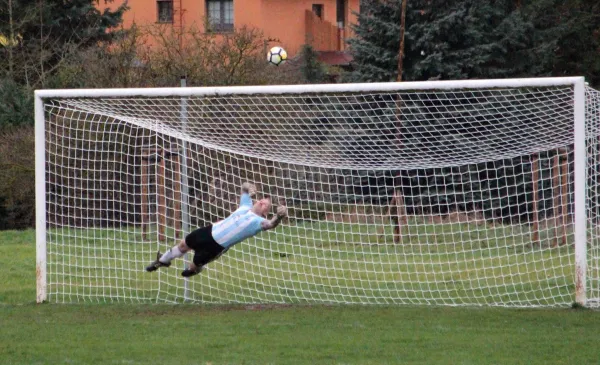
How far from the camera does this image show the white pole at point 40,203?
39.2ft

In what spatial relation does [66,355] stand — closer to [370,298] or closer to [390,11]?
[370,298]

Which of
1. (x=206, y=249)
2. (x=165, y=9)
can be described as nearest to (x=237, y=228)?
(x=206, y=249)

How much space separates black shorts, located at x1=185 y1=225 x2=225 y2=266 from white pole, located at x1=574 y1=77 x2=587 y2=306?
378 centimetres

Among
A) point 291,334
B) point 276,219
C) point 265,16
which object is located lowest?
point 291,334

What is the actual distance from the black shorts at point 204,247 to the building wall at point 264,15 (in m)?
27.0

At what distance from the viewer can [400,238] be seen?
45.8 ft

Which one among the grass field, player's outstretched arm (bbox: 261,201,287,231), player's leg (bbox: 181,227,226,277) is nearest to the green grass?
the grass field

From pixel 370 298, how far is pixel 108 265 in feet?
11.9

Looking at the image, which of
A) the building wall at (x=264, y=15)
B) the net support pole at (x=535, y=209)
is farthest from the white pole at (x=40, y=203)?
Answer: the building wall at (x=264, y=15)

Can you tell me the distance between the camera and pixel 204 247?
11.0 m

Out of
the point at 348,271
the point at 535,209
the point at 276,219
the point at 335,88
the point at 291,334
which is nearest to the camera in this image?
the point at 291,334

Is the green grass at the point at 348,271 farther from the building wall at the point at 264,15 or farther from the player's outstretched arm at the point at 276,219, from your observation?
the building wall at the point at 264,15

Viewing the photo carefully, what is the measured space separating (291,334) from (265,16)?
30.0 metres

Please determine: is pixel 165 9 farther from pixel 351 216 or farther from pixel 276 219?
pixel 276 219
